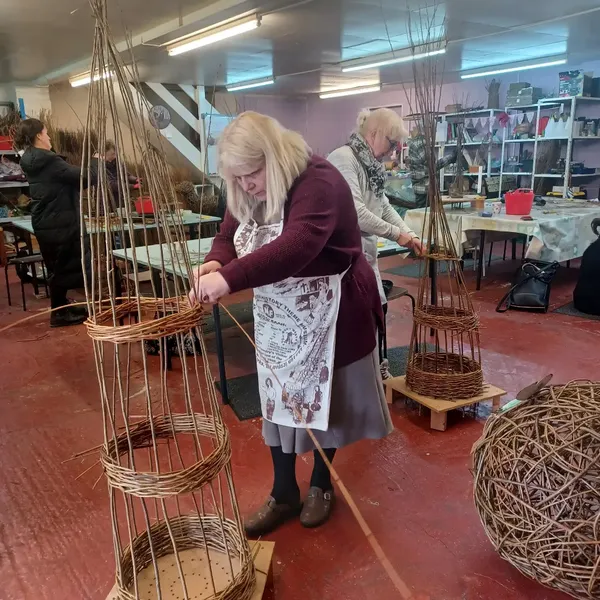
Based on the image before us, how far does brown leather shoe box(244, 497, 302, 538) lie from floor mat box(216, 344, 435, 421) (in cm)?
86

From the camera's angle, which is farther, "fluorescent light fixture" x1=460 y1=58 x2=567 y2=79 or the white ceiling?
"fluorescent light fixture" x1=460 y1=58 x2=567 y2=79

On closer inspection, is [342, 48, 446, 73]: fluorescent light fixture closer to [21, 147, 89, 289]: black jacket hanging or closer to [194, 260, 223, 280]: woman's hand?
[21, 147, 89, 289]: black jacket hanging

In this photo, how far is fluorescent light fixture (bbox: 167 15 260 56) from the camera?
486 cm

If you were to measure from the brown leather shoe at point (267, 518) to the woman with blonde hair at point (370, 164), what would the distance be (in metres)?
1.17

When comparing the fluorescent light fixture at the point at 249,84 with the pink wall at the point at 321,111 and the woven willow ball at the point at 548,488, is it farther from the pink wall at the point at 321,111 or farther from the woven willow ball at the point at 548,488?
the woven willow ball at the point at 548,488

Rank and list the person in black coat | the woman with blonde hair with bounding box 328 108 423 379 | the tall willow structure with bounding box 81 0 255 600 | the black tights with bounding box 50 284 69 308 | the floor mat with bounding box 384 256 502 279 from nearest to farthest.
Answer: the tall willow structure with bounding box 81 0 255 600, the woman with blonde hair with bounding box 328 108 423 379, the person in black coat, the black tights with bounding box 50 284 69 308, the floor mat with bounding box 384 256 502 279

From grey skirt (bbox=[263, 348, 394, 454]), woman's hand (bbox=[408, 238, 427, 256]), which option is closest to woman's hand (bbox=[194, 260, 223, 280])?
grey skirt (bbox=[263, 348, 394, 454])

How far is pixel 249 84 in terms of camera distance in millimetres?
9594

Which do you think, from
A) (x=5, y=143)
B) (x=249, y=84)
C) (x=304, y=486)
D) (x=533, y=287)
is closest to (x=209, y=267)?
(x=304, y=486)

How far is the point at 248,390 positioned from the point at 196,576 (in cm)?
173

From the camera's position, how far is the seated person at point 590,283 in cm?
429

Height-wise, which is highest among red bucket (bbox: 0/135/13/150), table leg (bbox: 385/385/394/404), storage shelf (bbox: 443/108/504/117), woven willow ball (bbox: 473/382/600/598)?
storage shelf (bbox: 443/108/504/117)

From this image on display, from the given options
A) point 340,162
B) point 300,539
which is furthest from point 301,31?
point 300,539

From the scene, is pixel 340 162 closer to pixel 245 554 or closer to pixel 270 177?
pixel 270 177
